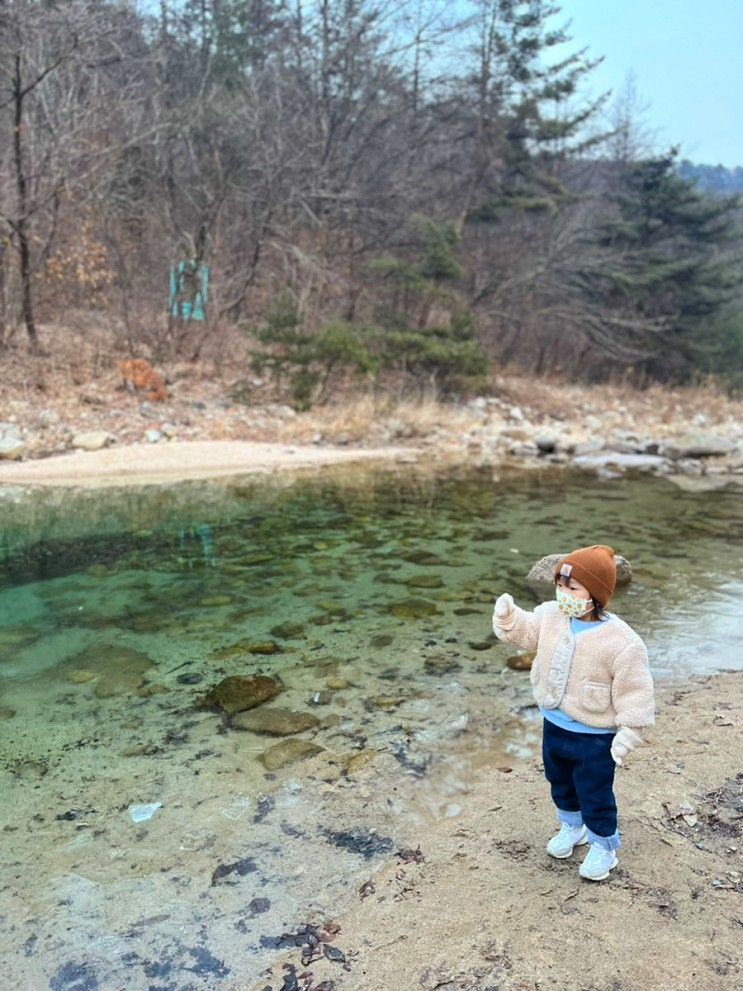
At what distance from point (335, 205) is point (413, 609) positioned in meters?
14.3

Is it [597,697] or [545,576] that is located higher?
[597,697]

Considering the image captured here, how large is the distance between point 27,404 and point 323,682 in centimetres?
1017

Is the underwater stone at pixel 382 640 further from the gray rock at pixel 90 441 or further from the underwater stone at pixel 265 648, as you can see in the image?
the gray rock at pixel 90 441

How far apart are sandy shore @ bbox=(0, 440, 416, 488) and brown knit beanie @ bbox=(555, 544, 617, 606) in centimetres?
878

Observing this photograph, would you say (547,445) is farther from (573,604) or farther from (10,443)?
(573,604)

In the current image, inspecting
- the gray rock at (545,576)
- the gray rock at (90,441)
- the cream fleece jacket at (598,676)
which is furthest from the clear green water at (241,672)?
the gray rock at (90,441)

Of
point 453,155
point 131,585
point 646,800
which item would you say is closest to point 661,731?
point 646,800

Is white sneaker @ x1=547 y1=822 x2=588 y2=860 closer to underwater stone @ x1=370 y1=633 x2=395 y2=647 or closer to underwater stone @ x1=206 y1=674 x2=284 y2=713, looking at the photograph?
underwater stone @ x1=206 y1=674 x2=284 y2=713

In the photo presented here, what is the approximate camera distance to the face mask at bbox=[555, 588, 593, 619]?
7.69ft

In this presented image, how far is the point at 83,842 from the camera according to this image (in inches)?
113

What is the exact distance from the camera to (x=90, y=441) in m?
11.6

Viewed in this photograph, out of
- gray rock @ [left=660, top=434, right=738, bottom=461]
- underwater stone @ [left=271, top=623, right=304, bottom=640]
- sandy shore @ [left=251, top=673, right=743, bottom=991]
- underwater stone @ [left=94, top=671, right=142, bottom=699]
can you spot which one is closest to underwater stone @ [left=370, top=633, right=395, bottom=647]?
underwater stone @ [left=271, top=623, right=304, bottom=640]

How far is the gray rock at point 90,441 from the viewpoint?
11.5 meters

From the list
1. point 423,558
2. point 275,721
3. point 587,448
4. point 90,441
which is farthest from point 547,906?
point 587,448
